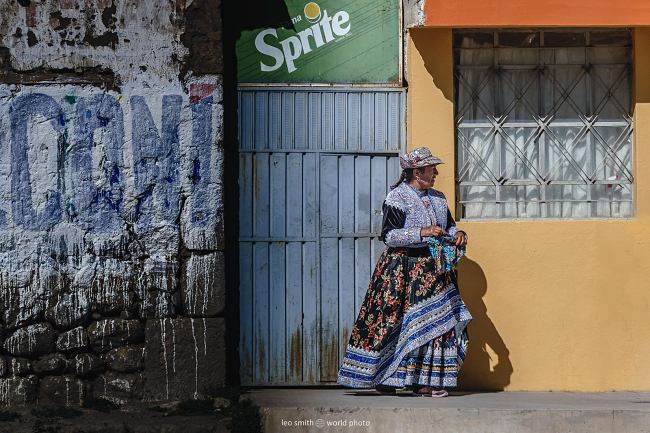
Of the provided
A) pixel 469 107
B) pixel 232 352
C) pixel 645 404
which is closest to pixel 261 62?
pixel 469 107

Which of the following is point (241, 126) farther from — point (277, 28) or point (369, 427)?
point (369, 427)

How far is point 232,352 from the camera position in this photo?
809 cm

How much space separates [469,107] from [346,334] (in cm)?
172

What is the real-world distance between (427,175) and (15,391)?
2818 millimetres

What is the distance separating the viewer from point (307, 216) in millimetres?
8148

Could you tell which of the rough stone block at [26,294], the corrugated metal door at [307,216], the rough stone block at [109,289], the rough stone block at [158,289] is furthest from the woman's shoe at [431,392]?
the rough stone block at [26,294]

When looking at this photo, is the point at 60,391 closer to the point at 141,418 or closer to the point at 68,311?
the point at 68,311

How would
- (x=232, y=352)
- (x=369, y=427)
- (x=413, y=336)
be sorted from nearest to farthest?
(x=369, y=427), (x=413, y=336), (x=232, y=352)

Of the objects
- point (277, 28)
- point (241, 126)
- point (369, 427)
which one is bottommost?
point (369, 427)

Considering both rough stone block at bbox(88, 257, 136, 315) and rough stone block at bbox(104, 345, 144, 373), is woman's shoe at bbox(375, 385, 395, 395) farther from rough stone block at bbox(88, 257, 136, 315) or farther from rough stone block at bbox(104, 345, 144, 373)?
rough stone block at bbox(88, 257, 136, 315)

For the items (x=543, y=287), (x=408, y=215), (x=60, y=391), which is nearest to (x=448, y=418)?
(x=408, y=215)

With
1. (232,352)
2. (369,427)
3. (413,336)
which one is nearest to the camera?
(369,427)

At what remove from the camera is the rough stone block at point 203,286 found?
24.4 feet

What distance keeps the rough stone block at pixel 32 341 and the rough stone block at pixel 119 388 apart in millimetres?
365
